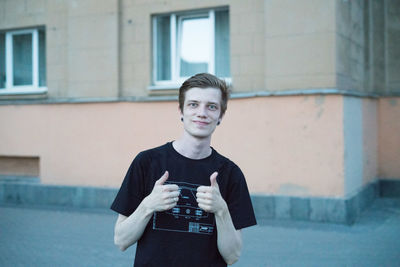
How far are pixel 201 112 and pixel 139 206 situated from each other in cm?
54

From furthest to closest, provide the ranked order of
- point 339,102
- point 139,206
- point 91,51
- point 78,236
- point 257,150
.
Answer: point 91,51 → point 257,150 → point 339,102 → point 78,236 → point 139,206

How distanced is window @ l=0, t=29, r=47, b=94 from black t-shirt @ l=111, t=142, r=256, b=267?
8086mm

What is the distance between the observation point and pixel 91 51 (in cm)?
895

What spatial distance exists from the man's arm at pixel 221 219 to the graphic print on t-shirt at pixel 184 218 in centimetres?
9

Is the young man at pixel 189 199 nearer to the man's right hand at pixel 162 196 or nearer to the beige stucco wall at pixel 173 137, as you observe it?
the man's right hand at pixel 162 196

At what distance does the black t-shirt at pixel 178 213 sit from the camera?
2.15 m

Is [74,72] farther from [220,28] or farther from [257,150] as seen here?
[257,150]

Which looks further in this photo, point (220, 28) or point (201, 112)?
point (220, 28)

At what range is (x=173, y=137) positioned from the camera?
8219 millimetres

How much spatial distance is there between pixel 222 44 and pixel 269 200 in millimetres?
2986

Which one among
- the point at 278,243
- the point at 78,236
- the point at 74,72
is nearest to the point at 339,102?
the point at 278,243

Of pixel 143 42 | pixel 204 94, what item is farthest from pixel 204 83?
pixel 143 42

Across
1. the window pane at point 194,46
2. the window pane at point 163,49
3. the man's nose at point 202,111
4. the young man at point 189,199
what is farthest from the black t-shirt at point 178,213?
the window pane at point 163,49

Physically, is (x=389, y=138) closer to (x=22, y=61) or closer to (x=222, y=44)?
(x=222, y=44)
